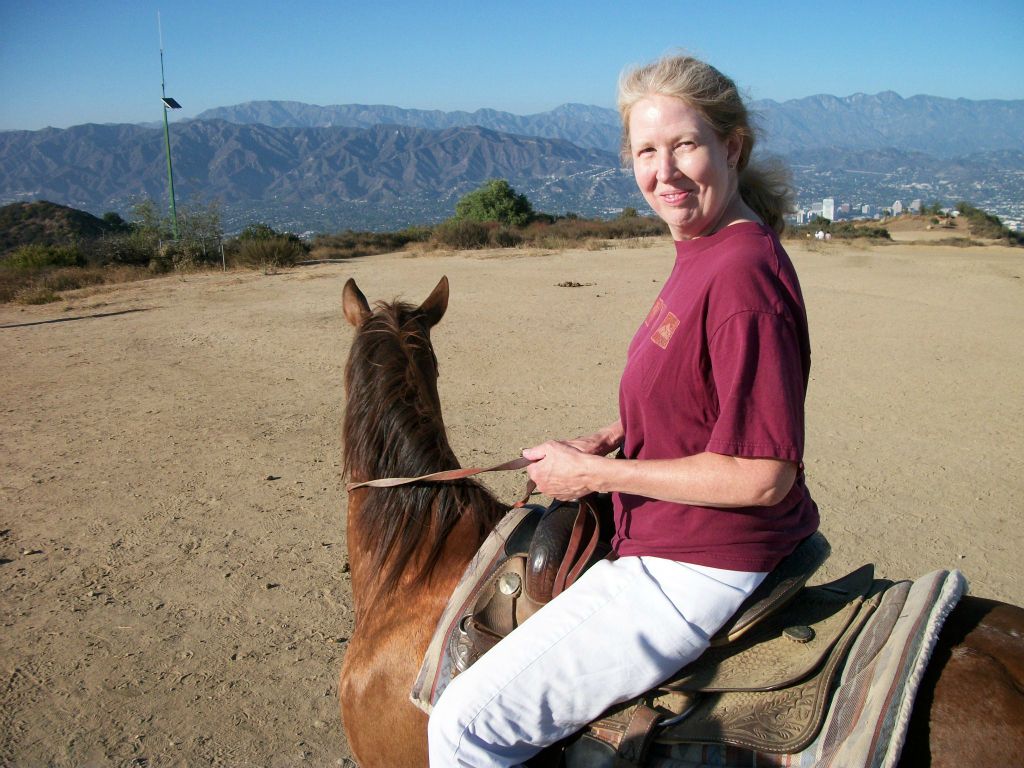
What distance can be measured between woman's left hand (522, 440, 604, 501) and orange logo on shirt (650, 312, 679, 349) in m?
0.29

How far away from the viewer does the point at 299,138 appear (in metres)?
151

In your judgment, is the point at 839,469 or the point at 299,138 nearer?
the point at 839,469

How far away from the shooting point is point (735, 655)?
1.60m

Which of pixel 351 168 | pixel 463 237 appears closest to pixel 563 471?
pixel 463 237

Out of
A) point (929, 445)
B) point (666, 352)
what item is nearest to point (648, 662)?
point (666, 352)

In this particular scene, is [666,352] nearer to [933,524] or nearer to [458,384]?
[933,524]

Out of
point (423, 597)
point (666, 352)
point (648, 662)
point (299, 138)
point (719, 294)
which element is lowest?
point (423, 597)

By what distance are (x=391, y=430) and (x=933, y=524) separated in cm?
418

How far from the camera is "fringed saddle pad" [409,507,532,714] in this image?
177 cm

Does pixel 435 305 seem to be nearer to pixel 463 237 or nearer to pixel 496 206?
pixel 463 237

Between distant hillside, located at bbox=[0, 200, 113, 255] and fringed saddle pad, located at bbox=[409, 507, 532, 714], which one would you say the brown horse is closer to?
fringed saddle pad, located at bbox=[409, 507, 532, 714]

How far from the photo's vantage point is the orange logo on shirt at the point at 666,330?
4.75ft

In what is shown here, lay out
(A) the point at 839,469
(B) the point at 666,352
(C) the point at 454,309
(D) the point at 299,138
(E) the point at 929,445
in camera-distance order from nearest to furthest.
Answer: (B) the point at 666,352
(A) the point at 839,469
(E) the point at 929,445
(C) the point at 454,309
(D) the point at 299,138

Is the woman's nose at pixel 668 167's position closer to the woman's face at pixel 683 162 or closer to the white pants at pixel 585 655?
the woman's face at pixel 683 162
